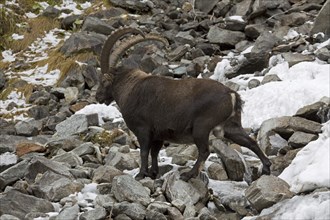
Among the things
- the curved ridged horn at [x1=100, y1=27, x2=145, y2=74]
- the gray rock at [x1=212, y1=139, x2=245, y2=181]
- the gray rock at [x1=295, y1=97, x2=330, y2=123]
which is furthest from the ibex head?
the gray rock at [x1=295, y1=97, x2=330, y2=123]

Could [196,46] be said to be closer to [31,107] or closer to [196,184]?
[31,107]

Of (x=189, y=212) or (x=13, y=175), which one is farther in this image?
(x=13, y=175)

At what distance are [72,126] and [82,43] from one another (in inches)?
208

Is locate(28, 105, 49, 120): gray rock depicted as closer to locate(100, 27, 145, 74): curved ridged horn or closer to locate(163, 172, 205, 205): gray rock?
locate(100, 27, 145, 74): curved ridged horn

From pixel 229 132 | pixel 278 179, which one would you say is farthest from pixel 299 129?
pixel 278 179

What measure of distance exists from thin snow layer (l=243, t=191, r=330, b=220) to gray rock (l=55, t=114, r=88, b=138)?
21.0ft

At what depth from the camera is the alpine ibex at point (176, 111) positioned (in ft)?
28.0

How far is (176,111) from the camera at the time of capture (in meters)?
8.84

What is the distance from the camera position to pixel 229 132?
8.92m

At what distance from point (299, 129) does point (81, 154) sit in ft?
12.0

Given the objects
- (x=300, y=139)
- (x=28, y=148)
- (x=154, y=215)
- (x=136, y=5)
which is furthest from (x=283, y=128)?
(x=136, y=5)

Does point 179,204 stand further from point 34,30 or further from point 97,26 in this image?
point 34,30

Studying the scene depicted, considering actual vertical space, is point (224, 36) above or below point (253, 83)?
Result: below

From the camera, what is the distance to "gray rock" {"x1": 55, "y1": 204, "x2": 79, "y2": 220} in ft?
23.8
